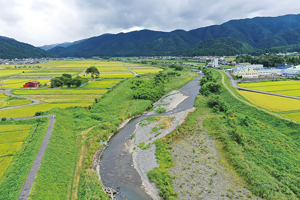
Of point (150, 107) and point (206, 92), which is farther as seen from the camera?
point (206, 92)

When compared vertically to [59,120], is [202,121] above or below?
below

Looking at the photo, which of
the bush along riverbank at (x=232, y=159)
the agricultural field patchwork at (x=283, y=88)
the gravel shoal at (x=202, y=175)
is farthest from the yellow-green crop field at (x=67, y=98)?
the agricultural field patchwork at (x=283, y=88)

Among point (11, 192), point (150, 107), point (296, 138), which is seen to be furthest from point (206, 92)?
point (11, 192)

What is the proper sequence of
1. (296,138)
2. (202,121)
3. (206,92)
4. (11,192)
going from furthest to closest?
(206,92)
(202,121)
(296,138)
(11,192)

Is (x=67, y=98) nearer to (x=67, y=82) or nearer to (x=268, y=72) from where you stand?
(x=67, y=82)

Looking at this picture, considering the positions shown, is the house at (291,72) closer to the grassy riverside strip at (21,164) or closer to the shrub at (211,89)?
the shrub at (211,89)

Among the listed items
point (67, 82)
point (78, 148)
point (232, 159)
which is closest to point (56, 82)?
point (67, 82)

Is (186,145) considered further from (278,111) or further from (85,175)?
(278,111)
